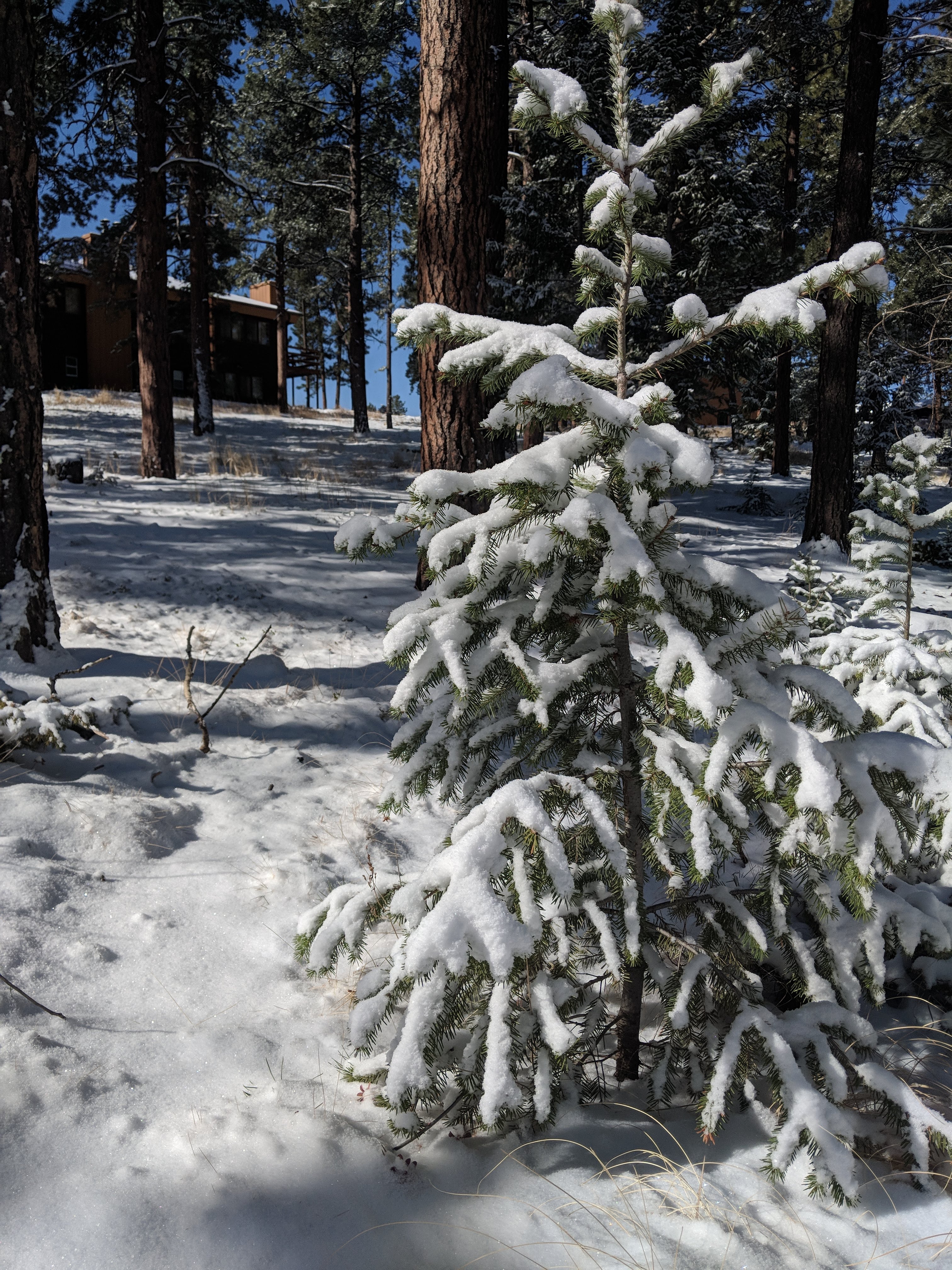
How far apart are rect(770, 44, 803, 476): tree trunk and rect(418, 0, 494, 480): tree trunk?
899 centimetres

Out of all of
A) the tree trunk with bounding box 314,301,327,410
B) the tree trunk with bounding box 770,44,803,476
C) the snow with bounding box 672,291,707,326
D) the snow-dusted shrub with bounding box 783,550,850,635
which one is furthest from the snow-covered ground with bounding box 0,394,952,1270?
the tree trunk with bounding box 314,301,327,410

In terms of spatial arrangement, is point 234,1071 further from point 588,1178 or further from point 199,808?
point 199,808

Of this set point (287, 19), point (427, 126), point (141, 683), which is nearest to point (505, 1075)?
point (141, 683)

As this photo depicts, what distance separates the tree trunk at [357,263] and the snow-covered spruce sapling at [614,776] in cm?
2006

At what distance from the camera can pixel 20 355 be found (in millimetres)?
4512

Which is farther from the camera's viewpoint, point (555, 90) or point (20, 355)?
point (20, 355)

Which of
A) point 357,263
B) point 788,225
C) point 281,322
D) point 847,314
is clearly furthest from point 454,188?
point 281,322

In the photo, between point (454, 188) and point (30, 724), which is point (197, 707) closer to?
point (30, 724)

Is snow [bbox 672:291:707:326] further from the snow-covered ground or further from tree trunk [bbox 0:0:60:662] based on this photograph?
tree trunk [bbox 0:0:60:662]

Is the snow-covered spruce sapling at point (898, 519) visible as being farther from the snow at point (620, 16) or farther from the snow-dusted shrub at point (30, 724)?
the snow-dusted shrub at point (30, 724)

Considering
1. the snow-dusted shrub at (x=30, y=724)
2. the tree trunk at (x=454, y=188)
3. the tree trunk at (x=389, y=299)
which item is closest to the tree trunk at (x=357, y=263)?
the tree trunk at (x=389, y=299)

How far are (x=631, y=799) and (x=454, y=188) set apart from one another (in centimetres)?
460

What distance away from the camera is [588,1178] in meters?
1.98

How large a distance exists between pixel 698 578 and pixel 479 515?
597 mm
